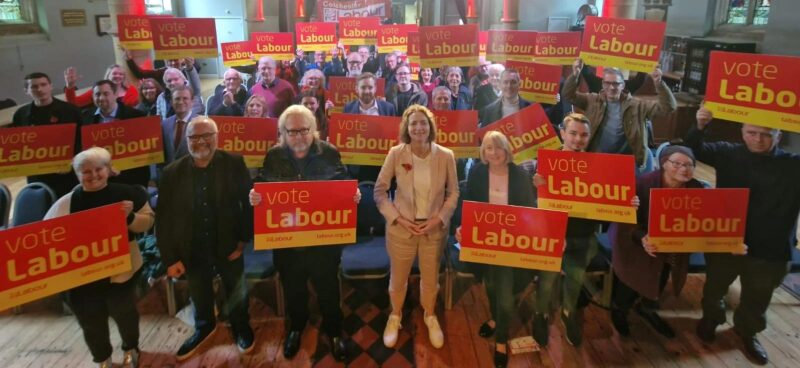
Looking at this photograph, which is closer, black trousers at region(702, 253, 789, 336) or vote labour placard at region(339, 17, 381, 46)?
black trousers at region(702, 253, 789, 336)

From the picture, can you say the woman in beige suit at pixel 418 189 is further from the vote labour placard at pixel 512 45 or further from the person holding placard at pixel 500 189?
the vote labour placard at pixel 512 45

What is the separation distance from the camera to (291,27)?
14.8 meters

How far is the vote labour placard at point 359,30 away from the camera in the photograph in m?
7.54

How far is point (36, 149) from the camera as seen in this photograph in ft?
12.3

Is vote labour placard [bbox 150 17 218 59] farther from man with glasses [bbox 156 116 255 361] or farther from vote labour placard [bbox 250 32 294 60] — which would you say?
man with glasses [bbox 156 116 255 361]

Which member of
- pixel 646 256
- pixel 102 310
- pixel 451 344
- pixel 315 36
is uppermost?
pixel 315 36

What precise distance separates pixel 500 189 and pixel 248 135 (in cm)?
203

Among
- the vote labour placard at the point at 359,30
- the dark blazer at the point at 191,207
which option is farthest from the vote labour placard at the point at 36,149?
the vote labour placard at the point at 359,30

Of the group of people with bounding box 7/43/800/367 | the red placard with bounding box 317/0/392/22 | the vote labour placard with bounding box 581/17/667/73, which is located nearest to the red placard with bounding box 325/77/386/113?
the vote labour placard with bounding box 581/17/667/73

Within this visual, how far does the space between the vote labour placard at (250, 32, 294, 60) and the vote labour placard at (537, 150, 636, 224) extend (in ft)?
14.3

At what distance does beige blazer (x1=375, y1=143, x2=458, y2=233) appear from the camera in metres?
3.09

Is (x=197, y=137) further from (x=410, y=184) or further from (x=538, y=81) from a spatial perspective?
(x=538, y=81)

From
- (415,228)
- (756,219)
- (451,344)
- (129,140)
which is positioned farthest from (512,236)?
(129,140)

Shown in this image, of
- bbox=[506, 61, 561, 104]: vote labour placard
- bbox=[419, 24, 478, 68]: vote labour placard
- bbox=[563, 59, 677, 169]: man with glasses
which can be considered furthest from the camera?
bbox=[419, 24, 478, 68]: vote labour placard
